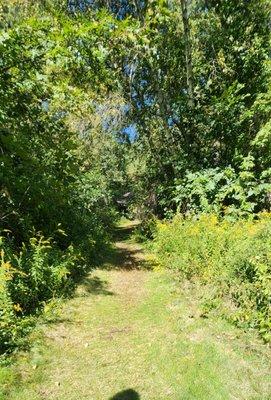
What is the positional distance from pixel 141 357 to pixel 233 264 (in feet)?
7.52

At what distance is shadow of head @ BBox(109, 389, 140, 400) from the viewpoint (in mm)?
4819

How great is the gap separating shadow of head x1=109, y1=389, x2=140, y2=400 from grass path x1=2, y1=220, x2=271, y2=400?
1 centimetres

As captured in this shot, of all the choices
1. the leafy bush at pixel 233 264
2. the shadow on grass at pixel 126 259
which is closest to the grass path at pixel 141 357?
the leafy bush at pixel 233 264

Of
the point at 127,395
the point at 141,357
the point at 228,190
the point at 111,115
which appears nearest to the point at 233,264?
the point at 141,357

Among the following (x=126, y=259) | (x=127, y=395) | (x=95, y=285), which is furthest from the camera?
(x=126, y=259)

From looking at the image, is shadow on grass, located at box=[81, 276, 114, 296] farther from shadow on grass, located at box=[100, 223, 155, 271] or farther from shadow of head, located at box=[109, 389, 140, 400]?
shadow of head, located at box=[109, 389, 140, 400]

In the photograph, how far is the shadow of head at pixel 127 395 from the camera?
4819mm

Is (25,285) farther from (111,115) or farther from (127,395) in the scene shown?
(111,115)

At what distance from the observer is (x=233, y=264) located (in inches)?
271

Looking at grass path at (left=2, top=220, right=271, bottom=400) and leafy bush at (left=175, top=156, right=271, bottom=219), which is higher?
leafy bush at (left=175, top=156, right=271, bottom=219)

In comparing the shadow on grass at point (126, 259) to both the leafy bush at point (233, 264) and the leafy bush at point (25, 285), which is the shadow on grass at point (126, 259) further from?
the leafy bush at point (25, 285)

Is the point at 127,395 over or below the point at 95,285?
below

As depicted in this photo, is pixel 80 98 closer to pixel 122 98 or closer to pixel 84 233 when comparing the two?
pixel 84 233

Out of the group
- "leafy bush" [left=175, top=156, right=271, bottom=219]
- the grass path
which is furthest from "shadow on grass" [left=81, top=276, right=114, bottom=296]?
"leafy bush" [left=175, top=156, right=271, bottom=219]
